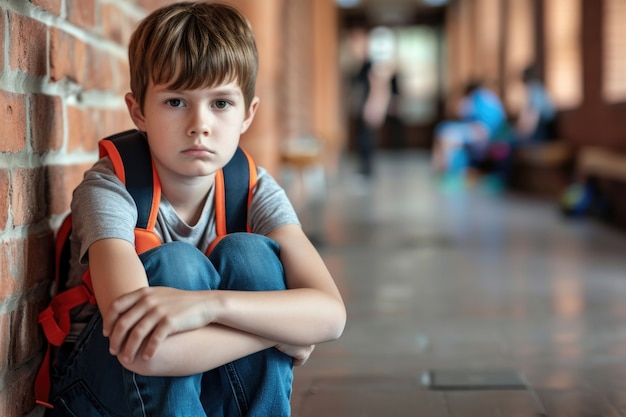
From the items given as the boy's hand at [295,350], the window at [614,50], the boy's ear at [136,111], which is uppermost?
the window at [614,50]

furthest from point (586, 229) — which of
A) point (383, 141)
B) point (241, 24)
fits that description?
point (383, 141)

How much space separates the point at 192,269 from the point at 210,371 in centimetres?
21

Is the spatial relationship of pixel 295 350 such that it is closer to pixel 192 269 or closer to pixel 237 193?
pixel 192 269

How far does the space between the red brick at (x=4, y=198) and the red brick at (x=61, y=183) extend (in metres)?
0.24

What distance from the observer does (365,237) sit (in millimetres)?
5395

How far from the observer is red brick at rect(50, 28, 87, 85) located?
163 centimetres

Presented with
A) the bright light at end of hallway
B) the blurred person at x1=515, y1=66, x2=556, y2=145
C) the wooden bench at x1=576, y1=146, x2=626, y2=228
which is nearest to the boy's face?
the wooden bench at x1=576, y1=146, x2=626, y2=228

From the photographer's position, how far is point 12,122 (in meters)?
1.41

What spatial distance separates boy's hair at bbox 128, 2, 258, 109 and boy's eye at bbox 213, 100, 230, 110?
0.04 meters

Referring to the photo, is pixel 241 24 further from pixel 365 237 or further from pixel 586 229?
pixel 586 229

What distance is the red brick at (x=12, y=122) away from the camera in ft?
4.49

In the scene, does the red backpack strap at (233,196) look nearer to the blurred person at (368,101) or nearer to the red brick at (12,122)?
the red brick at (12,122)

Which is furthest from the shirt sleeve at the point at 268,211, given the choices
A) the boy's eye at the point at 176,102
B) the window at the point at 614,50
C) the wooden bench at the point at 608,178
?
the window at the point at 614,50

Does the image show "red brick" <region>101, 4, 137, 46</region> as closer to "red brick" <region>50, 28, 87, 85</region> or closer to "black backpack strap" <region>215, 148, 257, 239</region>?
"red brick" <region>50, 28, 87, 85</region>
